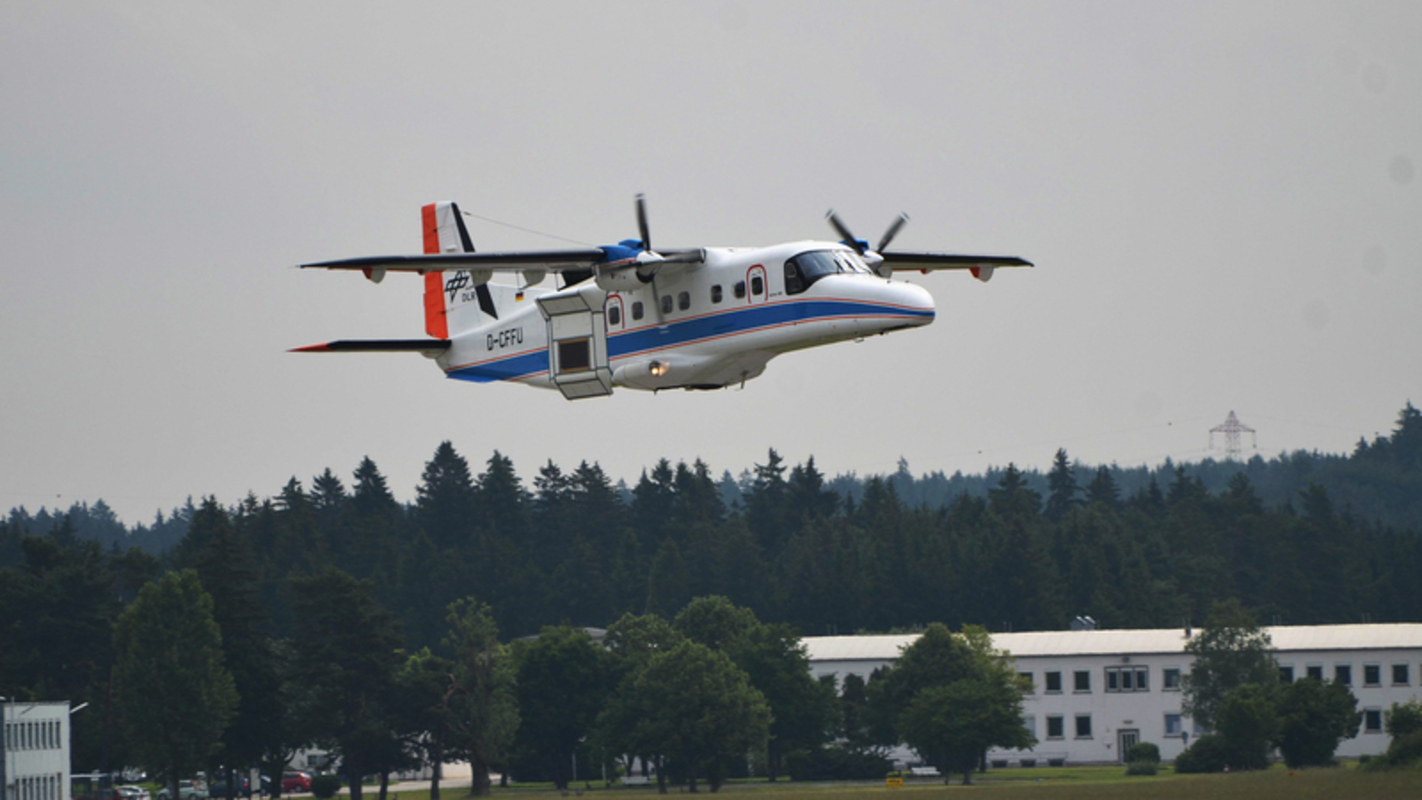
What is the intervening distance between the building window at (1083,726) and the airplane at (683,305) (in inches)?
3384

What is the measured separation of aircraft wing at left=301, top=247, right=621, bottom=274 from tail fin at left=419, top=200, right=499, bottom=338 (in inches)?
182

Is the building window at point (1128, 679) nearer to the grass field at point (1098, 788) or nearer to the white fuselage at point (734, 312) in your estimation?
the grass field at point (1098, 788)

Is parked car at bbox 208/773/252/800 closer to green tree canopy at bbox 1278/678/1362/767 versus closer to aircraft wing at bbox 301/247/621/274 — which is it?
green tree canopy at bbox 1278/678/1362/767

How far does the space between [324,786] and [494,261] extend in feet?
294

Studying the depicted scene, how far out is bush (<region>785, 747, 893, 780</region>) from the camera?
121000 mm

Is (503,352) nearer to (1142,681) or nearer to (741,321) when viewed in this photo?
(741,321)

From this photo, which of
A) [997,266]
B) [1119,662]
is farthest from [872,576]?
[997,266]

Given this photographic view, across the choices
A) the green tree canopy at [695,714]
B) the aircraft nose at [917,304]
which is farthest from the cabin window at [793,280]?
the green tree canopy at [695,714]

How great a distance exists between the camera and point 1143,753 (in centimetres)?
11619

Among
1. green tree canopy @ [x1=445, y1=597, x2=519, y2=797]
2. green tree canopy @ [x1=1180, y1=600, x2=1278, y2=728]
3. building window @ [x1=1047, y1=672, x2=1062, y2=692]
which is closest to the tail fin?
green tree canopy @ [x1=445, y1=597, x2=519, y2=797]

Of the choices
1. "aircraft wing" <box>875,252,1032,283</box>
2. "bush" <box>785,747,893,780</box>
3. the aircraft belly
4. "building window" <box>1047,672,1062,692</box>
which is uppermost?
"aircraft wing" <box>875,252,1032,283</box>

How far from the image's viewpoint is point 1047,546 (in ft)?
627

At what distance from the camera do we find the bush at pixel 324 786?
124 meters

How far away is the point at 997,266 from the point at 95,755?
99.1m
